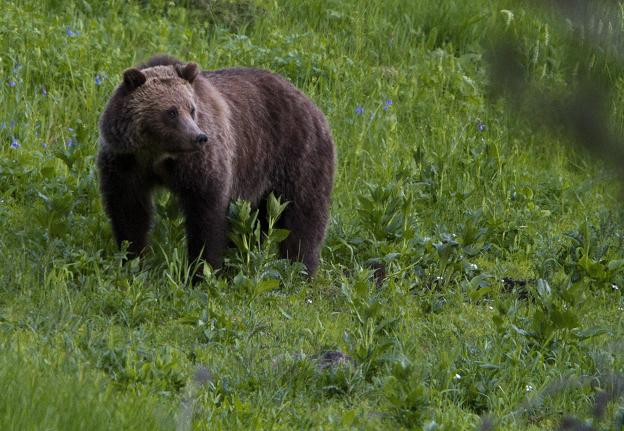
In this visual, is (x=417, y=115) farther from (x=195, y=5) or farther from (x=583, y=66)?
(x=583, y=66)

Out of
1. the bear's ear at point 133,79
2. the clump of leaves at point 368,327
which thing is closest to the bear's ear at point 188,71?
the bear's ear at point 133,79

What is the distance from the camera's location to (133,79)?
19.3ft

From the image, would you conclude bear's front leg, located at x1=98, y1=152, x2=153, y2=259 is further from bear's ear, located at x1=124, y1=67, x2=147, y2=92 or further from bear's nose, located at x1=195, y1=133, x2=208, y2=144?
bear's nose, located at x1=195, y1=133, x2=208, y2=144

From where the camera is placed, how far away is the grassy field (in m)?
3.99

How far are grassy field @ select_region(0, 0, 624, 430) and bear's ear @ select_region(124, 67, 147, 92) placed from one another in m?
0.80

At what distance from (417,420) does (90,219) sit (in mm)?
2971

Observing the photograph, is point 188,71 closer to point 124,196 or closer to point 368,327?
point 124,196

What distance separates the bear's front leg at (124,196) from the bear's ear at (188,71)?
1.84ft

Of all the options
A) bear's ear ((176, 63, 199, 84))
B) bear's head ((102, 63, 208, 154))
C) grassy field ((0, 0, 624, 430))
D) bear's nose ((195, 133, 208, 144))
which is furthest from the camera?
bear's ear ((176, 63, 199, 84))

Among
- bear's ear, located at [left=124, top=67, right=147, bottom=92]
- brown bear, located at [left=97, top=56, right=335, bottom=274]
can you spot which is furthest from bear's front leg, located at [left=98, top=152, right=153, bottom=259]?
bear's ear, located at [left=124, top=67, right=147, bottom=92]

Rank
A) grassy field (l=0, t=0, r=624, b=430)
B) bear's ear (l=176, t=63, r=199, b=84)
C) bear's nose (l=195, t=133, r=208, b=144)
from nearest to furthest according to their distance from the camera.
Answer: grassy field (l=0, t=0, r=624, b=430) < bear's nose (l=195, t=133, r=208, b=144) < bear's ear (l=176, t=63, r=199, b=84)

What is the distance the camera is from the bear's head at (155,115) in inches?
228

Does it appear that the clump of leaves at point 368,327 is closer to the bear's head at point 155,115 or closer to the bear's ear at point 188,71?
the bear's head at point 155,115

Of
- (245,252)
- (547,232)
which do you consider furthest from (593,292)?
(245,252)
